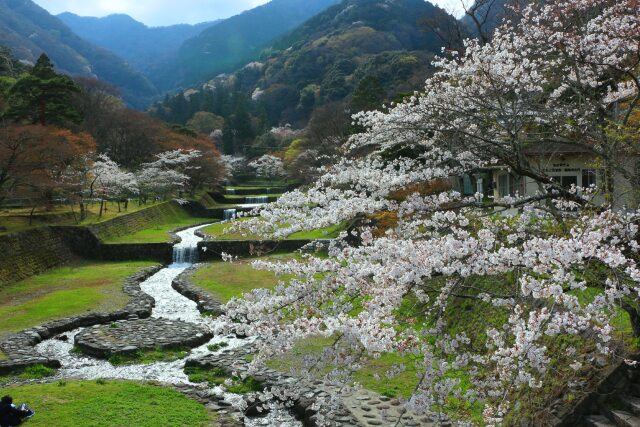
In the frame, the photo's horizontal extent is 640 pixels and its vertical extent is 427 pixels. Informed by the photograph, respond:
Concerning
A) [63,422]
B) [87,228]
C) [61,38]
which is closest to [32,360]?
[63,422]

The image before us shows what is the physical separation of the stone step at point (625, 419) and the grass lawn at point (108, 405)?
5726 mm

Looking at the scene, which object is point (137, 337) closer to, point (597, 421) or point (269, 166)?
point (597, 421)

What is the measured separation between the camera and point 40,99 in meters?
29.0

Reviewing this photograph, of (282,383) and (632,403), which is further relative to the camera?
(282,383)

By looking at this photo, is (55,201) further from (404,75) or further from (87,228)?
(404,75)

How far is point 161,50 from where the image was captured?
185 meters

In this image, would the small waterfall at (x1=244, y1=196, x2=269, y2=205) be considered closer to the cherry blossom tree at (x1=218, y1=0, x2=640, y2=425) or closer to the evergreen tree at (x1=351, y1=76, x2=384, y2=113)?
the evergreen tree at (x1=351, y1=76, x2=384, y2=113)

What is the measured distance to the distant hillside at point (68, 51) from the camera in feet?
398

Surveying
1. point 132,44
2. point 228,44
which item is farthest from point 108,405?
point 132,44

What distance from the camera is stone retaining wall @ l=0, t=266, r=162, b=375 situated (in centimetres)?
1054

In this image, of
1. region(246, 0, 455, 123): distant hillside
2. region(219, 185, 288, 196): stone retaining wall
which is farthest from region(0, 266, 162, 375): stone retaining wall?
region(246, 0, 455, 123): distant hillside

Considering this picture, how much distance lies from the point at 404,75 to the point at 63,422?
59.2 meters

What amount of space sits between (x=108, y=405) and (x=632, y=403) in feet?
25.2

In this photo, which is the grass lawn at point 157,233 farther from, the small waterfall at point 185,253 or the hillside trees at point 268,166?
the hillside trees at point 268,166
